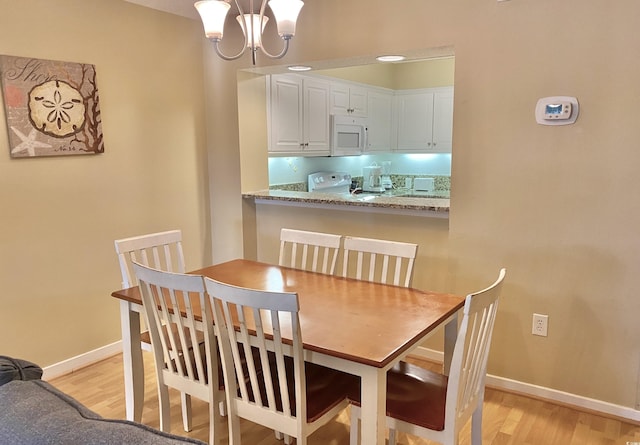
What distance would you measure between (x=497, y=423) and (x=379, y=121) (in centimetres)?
393

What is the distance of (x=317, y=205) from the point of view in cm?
348

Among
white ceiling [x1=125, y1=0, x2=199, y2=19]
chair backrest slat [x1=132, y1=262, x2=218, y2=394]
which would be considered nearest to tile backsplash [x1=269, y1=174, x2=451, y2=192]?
white ceiling [x1=125, y1=0, x2=199, y2=19]

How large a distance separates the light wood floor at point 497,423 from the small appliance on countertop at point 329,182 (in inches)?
107

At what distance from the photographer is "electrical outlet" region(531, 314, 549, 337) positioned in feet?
8.70

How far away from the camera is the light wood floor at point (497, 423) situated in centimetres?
234

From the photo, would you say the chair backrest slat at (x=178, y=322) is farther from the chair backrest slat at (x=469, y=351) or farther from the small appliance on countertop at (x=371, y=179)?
the small appliance on countertop at (x=371, y=179)

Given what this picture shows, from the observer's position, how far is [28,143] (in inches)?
108

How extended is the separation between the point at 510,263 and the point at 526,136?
714 mm

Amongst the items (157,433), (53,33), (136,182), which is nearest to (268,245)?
(136,182)

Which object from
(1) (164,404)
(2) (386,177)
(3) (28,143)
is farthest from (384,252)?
(2) (386,177)

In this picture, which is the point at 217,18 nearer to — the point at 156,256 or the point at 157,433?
the point at 156,256

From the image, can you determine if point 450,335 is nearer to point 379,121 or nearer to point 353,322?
point 353,322

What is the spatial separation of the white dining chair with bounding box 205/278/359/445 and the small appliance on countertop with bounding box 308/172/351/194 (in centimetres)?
315

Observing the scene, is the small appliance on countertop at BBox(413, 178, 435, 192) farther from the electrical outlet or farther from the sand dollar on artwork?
the sand dollar on artwork
